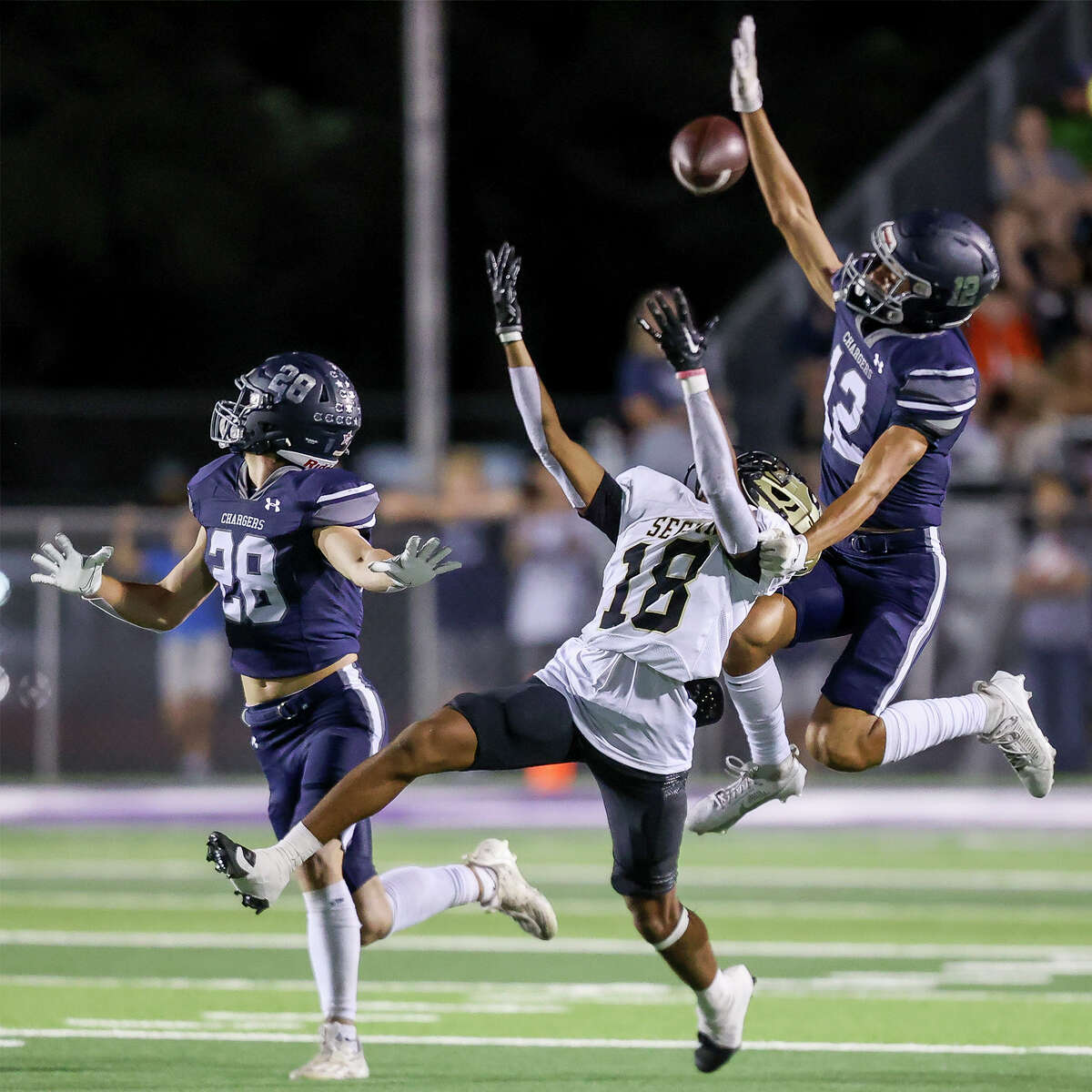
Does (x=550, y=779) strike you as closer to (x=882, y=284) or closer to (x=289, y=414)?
(x=882, y=284)

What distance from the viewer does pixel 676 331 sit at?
586cm

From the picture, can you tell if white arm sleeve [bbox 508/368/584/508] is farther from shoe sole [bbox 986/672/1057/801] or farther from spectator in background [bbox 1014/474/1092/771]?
spectator in background [bbox 1014/474/1092/771]

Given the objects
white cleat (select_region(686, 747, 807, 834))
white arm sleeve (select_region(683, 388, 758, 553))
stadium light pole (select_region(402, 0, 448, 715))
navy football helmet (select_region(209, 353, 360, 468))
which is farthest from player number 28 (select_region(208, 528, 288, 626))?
stadium light pole (select_region(402, 0, 448, 715))

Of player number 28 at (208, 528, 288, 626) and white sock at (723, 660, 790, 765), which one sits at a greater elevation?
player number 28 at (208, 528, 288, 626)

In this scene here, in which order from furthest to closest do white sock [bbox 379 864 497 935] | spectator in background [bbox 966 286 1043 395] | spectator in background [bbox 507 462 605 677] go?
spectator in background [bbox 966 286 1043 395], spectator in background [bbox 507 462 605 677], white sock [bbox 379 864 497 935]

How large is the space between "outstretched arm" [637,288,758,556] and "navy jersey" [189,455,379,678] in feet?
3.42

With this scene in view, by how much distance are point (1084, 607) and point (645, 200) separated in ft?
42.2

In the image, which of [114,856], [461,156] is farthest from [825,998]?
[461,156]

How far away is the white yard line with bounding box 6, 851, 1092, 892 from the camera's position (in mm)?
11258

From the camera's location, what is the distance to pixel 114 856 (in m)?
12.4

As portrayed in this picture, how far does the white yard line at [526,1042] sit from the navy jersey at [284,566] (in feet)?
4.76

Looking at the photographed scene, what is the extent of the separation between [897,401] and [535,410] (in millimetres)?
1181

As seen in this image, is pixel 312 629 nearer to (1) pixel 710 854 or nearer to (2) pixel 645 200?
(1) pixel 710 854

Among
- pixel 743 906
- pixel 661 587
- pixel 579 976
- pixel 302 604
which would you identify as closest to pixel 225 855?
pixel 302 604
